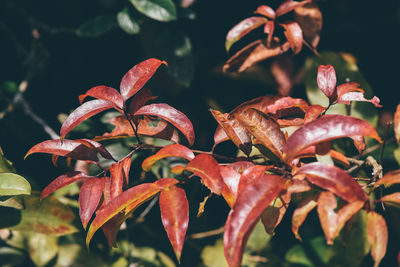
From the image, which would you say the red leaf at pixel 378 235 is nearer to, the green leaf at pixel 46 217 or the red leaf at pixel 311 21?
the red leaf at pixel 311 21

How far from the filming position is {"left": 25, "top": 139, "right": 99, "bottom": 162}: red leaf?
Answer: 0.71 metres

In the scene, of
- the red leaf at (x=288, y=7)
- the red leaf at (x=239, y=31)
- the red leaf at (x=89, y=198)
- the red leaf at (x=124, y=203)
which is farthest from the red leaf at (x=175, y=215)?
the red leaf at (x=288, y=7)

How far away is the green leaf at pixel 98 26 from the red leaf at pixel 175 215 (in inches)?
31.0

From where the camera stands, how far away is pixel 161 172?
3.75 feet

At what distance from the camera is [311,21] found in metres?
1.06

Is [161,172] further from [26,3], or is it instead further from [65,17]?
[26,3]

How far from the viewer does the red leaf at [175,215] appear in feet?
→ 1.92

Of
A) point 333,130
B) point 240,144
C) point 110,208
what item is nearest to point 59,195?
point 110,208

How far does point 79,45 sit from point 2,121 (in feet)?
1.59

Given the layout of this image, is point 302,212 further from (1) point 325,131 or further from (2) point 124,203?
(2) point 124,203

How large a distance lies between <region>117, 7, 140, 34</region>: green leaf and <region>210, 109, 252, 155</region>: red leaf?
0.59 metres

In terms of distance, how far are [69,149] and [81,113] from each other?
102mm

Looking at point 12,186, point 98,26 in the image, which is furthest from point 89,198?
point 98,26

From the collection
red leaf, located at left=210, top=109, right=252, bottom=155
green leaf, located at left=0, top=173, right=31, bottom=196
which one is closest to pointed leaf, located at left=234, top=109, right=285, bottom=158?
red leaf, located at left=210, top=109, right=252, bottom=155
